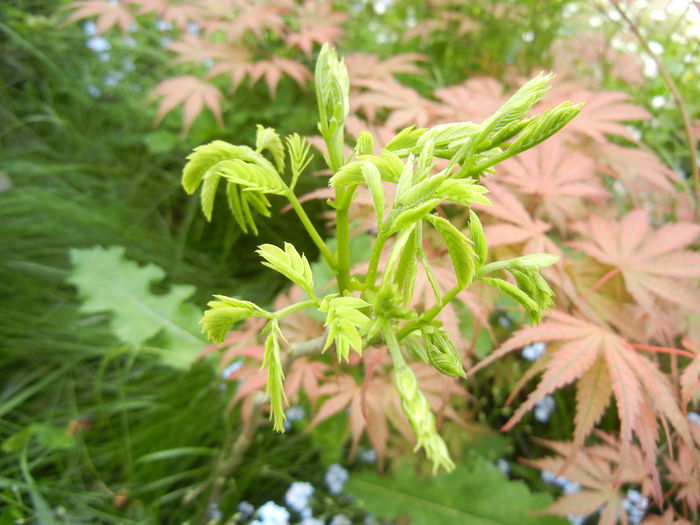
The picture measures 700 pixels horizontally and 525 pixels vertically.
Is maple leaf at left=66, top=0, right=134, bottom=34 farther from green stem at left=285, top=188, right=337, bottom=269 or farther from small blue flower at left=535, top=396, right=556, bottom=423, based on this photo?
small blue flower at left=535, top=396, right=556, bottom=423

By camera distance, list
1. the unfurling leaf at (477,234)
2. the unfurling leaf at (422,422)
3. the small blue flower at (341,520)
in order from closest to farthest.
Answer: the unfurling leaf at (422,422), the unfurling leaf at (477,234), the small blue flower at (341,520)

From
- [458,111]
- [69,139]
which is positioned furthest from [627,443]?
[69,139]

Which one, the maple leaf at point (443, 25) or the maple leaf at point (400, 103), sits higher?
the maple leaf at point (443, 25)

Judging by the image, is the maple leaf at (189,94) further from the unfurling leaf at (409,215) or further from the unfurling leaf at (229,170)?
the unfurling leaf at (409,215)

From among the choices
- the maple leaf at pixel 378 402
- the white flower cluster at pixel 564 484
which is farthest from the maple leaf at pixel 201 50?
the white flower cluster at pixel 564 484

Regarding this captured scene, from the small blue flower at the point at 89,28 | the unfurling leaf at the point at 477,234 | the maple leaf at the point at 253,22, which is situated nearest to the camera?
the unfurling leaf at the point at 477,234

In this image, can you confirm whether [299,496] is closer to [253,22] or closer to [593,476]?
[593,476]

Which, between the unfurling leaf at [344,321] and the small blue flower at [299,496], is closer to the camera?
the unfurling leaf at [344,321]
